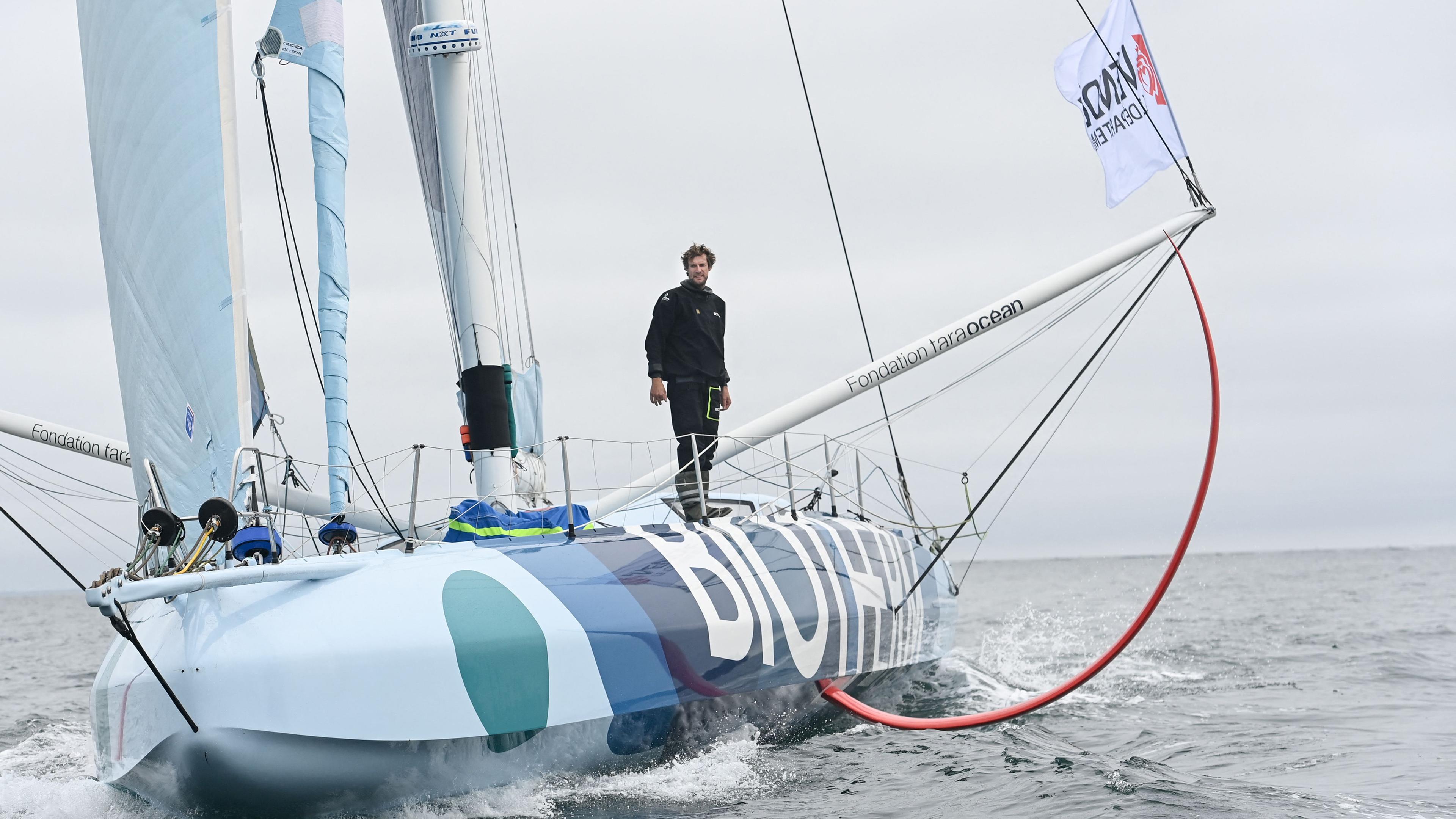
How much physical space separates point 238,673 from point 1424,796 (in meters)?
→ 5.08

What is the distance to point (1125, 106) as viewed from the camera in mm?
8867

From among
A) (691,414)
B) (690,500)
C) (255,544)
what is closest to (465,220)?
(691,414)

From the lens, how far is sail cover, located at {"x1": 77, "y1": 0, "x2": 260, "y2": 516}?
17.7ft

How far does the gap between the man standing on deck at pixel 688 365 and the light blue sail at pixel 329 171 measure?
1.96 meters

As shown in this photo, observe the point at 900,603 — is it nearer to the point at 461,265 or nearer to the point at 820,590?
the point at 820,590

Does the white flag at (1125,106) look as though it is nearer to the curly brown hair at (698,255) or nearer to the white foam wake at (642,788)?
the curly brown hair at (698,255)

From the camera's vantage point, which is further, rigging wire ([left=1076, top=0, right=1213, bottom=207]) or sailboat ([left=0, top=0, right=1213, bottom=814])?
rigging wire ([left=1076, top=0, right=1213, bottom=207])

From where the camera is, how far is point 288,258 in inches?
316

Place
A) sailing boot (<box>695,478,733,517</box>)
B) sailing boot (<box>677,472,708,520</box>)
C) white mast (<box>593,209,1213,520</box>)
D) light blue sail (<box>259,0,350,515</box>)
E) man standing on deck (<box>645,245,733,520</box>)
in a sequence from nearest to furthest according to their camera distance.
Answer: light blue sail (<box>259,0,350,515</box>) → sailing boot (<box>677,472,708,520</box>) → sailing boot (<box>695,478,733,517</box>) → man standing on deck (<box>645,245,733,520</box>) → white mast (<box>593,209,1213,520</box>)

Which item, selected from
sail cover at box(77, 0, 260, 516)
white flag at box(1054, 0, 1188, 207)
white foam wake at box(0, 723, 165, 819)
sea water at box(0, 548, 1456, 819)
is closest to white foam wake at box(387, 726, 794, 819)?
sea water at box(0, 548, 1456, 819)

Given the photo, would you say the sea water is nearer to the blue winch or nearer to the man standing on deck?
the blue winch

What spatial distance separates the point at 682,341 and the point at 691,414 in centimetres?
47

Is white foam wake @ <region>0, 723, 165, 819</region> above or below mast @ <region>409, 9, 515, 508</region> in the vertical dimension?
below

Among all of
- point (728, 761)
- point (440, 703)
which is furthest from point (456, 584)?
point (728, 761)
